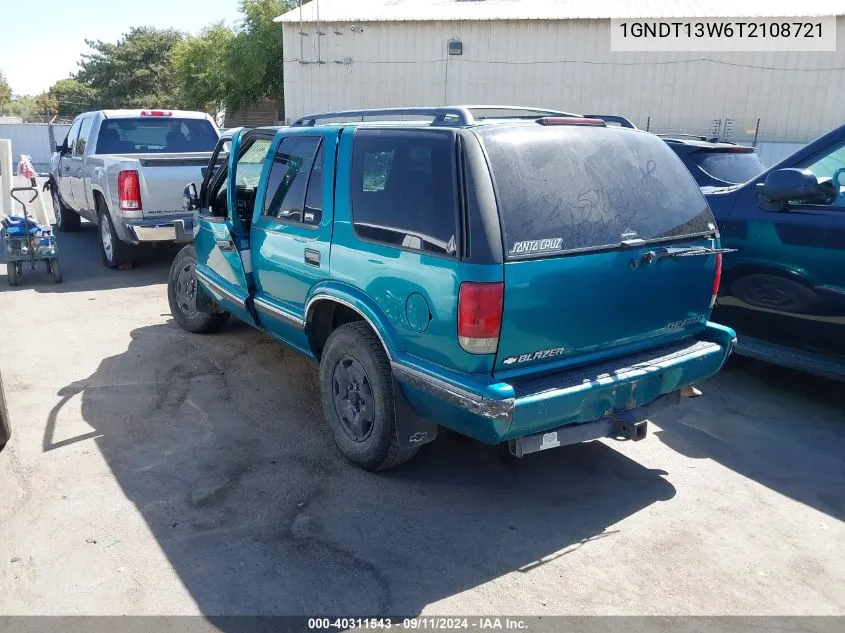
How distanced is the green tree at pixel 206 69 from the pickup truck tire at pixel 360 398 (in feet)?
112

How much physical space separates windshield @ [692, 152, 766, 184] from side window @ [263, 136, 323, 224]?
4111 millimetres

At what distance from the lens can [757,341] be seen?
5.14 metres

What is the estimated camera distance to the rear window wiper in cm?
351

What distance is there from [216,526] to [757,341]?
3.99 metres

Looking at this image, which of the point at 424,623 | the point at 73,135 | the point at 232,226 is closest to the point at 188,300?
the point at 232,226

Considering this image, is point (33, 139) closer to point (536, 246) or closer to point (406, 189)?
point (406, 189)

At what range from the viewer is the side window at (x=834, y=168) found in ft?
15.4

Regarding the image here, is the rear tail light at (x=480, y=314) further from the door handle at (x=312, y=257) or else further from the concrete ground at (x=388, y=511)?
the door handle at (x=312, y=257)

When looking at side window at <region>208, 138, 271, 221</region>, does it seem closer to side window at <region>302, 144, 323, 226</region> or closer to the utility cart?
side window at <region>302, 144, 323, 226</region>

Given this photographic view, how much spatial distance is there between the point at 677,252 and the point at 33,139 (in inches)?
1248

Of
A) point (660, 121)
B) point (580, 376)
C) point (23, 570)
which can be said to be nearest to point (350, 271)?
point (580, 376)

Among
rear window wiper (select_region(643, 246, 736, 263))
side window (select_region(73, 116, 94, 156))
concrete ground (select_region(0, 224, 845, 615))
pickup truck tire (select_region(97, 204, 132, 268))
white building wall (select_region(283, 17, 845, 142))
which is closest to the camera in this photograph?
concrete ground (select_region(0, 224, 845, 615))

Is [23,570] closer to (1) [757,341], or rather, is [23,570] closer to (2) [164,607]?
(2) [164,607]

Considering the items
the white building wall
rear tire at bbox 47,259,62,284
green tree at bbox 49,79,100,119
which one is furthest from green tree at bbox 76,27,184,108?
rear tire at bbox 47,259,62,284
